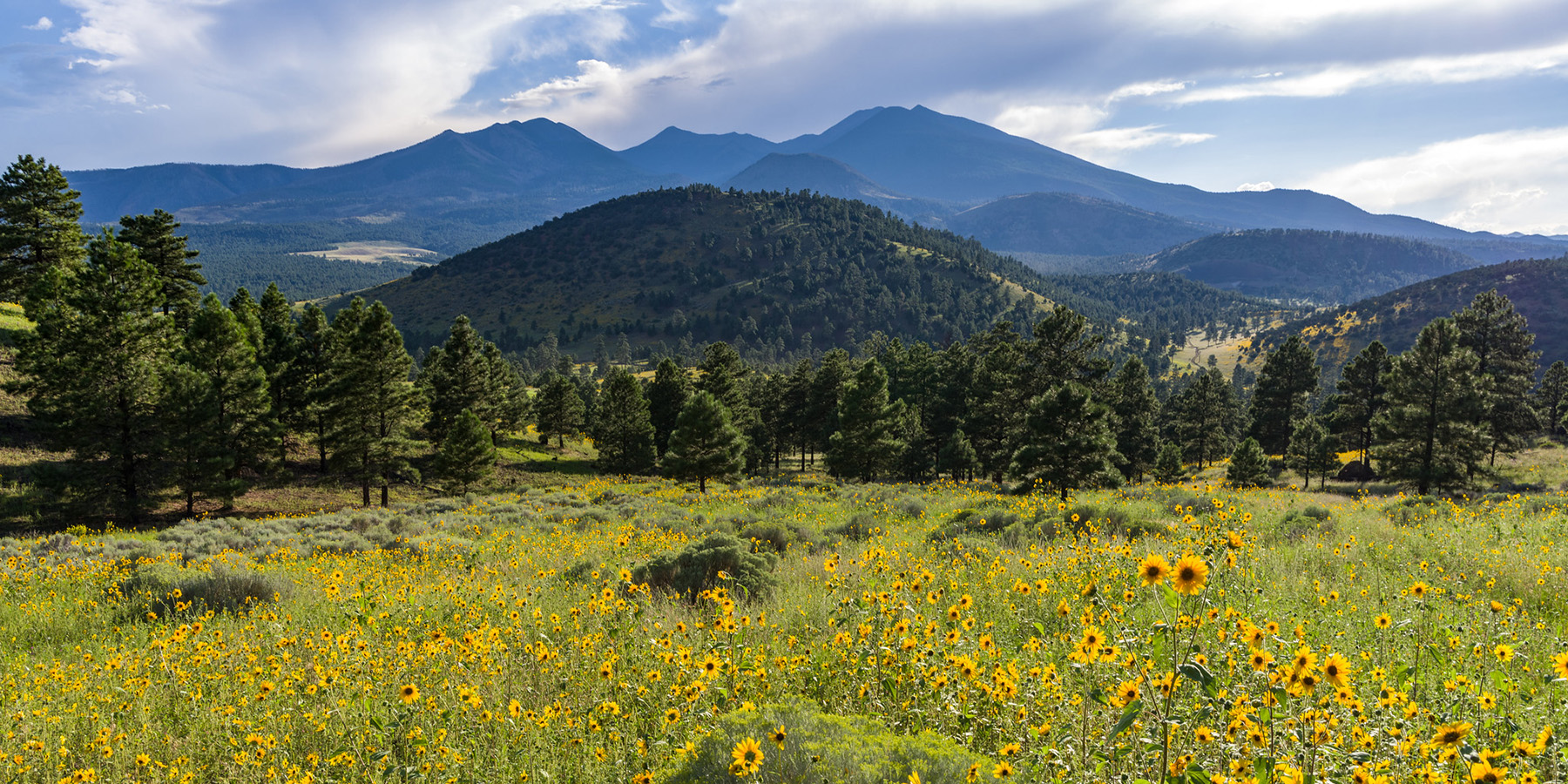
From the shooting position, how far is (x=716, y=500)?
22.0m

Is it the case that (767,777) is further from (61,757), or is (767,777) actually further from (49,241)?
(49,241)

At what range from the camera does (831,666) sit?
4754 mm

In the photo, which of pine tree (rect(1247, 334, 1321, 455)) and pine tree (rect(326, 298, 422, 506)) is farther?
pine tree (rect(1247, 334, 1321, 455))

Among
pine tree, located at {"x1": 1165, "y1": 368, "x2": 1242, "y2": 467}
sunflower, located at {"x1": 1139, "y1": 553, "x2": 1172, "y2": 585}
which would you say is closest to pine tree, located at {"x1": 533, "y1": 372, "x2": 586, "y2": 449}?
pine tree, located at {"x1": 1165, "y1": 368, "x2": 1242, "y2": 467}

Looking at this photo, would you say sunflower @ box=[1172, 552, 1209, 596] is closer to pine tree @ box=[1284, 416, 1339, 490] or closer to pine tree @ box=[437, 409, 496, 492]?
pine tree @ box=[437, 409, 496, 492]

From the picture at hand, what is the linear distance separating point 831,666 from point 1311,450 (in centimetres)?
4981

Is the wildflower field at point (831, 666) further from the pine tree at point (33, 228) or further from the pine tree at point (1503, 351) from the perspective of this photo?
the pine tree at point (1503, 351)

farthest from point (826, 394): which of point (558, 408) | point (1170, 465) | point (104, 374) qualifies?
point (104, 374)

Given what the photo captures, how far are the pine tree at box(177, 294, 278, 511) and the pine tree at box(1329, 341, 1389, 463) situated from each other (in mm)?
63347

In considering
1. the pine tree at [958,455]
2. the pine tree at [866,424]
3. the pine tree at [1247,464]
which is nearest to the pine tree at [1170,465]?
the pine tree at [1247,464]

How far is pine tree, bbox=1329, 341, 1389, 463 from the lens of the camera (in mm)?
44281

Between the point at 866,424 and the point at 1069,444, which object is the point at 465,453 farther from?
the point at 1069,444

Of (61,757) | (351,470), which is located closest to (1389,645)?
(61,757)

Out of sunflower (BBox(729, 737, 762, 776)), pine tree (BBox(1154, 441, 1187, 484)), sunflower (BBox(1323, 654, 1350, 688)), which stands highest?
sunflower (BBox(1323, 654, 1350, 688))
